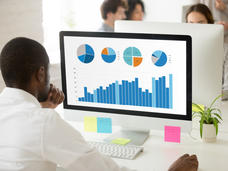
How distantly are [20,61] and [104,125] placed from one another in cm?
68

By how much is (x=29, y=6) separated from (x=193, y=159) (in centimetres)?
241

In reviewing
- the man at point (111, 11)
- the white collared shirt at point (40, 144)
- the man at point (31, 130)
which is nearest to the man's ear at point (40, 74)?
the man at point (31, 130)

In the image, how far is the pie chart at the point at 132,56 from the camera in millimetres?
1745

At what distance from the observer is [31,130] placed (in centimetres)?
119

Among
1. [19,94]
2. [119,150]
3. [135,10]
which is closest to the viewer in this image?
[19,94]

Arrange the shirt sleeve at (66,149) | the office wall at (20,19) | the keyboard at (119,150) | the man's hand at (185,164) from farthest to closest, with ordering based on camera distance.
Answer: the office wall at (20,19) → the keyboard at (119,150) → the man's hand at (185,164) → the shirt sleeve at (66,149)

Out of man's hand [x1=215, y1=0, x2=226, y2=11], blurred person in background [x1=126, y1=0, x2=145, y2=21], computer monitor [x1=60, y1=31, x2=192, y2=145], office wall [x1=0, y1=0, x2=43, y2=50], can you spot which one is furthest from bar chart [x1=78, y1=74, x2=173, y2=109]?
blurred person in background [x1=126, y1=0, x2=145, y2=21]

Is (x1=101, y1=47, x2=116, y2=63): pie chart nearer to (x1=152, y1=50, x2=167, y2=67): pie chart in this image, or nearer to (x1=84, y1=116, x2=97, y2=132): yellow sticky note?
(x1=152, y1=50, x2=167, y2=67): pie chart

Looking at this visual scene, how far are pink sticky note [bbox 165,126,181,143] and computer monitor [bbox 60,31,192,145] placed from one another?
0.02m

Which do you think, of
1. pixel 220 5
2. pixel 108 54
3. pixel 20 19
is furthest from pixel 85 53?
pixel 220 5

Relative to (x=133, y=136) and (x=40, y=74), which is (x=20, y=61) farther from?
(x=133, y=136)

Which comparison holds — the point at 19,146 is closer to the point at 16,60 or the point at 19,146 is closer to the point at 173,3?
the point at 16,60

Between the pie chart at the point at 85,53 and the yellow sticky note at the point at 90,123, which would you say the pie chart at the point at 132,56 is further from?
the yellow sticky note at the point at 90,123

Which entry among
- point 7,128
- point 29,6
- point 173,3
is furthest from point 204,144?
point 173,3
